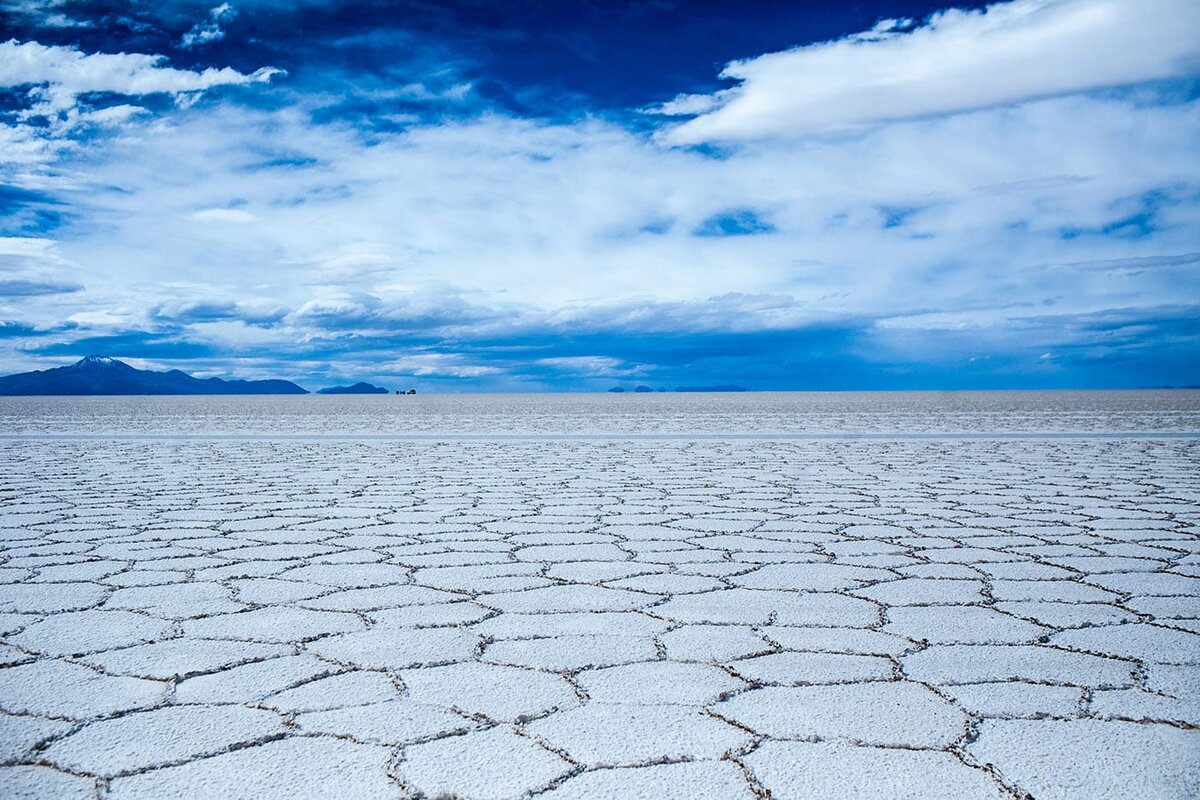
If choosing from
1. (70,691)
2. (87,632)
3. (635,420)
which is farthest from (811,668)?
(635,420)

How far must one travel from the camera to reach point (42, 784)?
1229mm

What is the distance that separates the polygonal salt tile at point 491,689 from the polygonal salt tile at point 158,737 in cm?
26

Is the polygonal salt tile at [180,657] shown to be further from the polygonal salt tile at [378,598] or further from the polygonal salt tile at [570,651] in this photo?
the polygonal salt tile at [570,651]

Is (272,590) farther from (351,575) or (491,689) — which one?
(491,689)

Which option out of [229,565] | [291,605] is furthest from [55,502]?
[291,605]

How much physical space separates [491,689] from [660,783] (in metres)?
0.46

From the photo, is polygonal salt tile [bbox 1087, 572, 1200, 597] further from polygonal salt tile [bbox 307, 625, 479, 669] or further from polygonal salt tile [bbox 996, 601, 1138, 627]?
polygonal salt tile [bbox 307, 625, 479, 669]

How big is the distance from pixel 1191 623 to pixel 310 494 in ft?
12.0

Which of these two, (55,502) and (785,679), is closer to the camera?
(785,679)

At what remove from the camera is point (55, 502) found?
411cm

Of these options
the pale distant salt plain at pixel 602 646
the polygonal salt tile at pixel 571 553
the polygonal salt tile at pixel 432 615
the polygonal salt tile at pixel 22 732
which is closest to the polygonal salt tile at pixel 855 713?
the pale distant salt plain at pixel 602 646

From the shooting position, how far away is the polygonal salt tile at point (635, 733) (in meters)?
1.32

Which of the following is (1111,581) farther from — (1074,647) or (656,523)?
(656,523)

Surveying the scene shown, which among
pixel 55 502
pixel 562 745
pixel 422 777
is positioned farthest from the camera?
pixel 55 502
